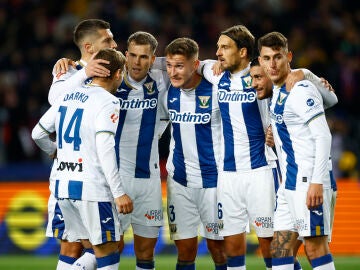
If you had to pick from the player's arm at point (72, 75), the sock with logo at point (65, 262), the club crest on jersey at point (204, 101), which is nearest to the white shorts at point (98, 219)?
the sock with logo at point (65, 262)

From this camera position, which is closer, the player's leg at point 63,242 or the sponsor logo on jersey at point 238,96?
the player's leg at point 63,242

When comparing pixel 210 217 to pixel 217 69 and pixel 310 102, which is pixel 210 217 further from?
pixel 310 102

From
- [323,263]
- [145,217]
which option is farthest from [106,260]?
[323,263]

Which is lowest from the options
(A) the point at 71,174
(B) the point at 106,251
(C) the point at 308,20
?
(B) the point at 106,251

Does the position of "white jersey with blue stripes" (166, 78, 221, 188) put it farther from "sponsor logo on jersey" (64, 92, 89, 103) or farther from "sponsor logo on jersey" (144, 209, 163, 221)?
"sponsor logo on jersey" (64, 92, 89, 103)

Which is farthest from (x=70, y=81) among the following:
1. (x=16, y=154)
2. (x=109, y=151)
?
(x=16, y=154)

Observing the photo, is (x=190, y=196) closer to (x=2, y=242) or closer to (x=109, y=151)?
(x=109, y=151)

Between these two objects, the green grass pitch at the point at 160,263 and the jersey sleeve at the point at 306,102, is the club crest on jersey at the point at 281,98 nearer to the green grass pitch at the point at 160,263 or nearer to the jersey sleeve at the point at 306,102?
the jersey sleeve at the point at 306,102

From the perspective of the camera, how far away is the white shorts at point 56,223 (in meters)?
8.50

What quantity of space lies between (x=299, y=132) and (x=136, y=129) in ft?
5.99

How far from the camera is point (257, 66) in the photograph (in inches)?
342

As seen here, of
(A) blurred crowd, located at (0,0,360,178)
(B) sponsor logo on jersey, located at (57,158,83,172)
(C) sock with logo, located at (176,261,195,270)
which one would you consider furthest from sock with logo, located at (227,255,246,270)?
(A) blurred crowd, located at (0,0,360,178)

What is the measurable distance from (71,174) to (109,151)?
0.45 metres

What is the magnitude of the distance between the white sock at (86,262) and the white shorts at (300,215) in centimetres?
173
